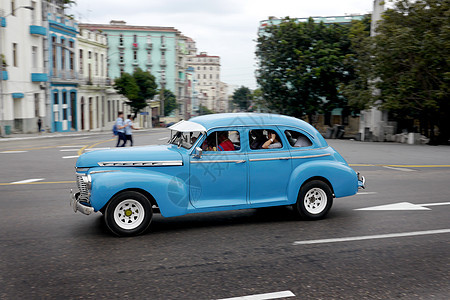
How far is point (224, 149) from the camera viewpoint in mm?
7930

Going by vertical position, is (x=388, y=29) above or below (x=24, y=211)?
above

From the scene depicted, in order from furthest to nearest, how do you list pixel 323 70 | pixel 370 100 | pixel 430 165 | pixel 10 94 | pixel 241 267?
pixel 323 70
pixel 10 94
pixel 370 100
pixel 430 165
pixel 241 267

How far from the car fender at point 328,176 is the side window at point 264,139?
1.90ft

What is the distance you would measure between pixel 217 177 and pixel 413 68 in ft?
80.8

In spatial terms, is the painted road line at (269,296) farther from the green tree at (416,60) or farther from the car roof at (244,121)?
the green tree at (416,60)

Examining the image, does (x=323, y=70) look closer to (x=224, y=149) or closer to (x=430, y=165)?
(x=430, y=165)

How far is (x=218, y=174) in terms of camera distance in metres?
7.70

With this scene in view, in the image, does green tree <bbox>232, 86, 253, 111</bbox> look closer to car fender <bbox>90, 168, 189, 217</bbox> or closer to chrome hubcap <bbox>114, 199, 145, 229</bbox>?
car fender <bbox>90, 168, 189, 217</bbox>

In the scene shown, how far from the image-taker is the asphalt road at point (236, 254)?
17.1 feet

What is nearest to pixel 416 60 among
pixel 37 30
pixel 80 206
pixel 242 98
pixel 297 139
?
pixel 297 139

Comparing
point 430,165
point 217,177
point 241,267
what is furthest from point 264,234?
point 430,165

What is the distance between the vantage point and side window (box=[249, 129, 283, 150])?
8.05 meters

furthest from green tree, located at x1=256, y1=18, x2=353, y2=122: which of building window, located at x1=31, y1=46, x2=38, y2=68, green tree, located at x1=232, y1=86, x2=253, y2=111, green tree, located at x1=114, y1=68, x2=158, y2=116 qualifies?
green tree, located at x1=232, y1=86, x2=253, y2=111

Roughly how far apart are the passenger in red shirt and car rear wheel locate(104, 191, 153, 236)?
5.13ft
